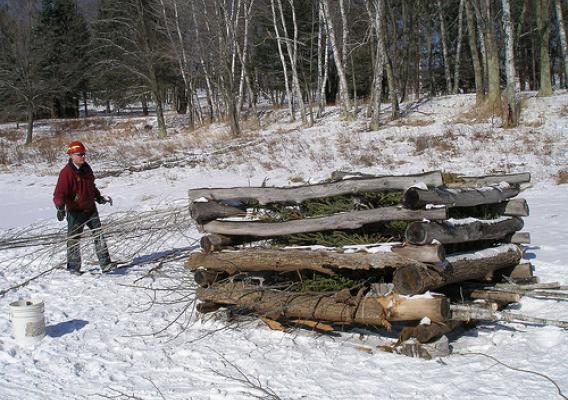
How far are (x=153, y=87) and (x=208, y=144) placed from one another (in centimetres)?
1036

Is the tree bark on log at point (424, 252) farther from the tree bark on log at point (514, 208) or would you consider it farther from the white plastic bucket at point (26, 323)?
the white plastic bucket at point (26, 323)

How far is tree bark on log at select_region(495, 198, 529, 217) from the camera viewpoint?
20.8 ft

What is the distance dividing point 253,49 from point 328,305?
120ft

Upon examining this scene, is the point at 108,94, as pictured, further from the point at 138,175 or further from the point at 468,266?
the point at 468,266

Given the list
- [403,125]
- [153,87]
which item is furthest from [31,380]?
[153,87]

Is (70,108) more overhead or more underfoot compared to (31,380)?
more overhead

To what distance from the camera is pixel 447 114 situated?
73.3 ft

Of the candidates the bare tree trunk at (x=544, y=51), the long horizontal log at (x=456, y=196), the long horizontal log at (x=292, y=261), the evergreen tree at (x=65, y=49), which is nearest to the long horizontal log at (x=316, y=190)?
the long horizontal log at (x=456, y=196)

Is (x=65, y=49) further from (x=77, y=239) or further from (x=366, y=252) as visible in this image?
(x=366, y=252)

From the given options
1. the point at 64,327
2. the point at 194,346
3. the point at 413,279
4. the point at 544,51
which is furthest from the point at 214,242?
the point at 544,51

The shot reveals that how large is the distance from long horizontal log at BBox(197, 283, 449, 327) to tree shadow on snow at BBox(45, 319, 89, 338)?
1240 mm

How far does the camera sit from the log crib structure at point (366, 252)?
476 centimetres

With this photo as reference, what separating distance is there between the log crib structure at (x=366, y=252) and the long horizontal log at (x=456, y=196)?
0.01m

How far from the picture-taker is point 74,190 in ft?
26.2
